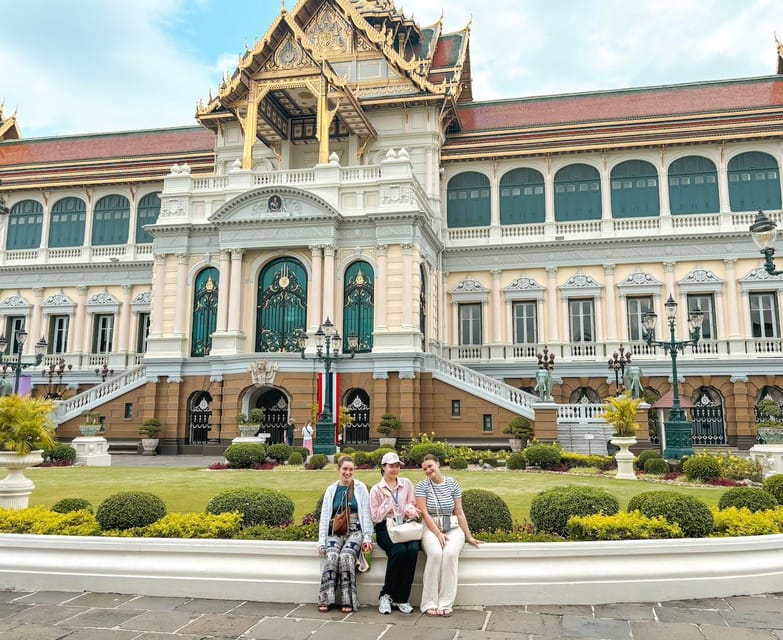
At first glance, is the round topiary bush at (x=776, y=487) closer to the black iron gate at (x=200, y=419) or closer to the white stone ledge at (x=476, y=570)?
the white stone ledge at (x=476, y=570)

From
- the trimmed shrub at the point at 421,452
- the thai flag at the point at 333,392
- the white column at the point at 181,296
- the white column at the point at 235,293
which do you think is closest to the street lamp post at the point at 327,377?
the thai flag at the point at 333,392

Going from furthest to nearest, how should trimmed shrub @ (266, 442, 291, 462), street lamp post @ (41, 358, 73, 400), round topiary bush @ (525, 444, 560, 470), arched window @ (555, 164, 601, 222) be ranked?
1. street lamp post @ (41, 358, 73, 400)
2. arched window @ (555, 164, 601, 222)
3. trimmed shrub @ (266, 442, 291, 462)
4. round topiary bush @ (525, 444, 560, 470)

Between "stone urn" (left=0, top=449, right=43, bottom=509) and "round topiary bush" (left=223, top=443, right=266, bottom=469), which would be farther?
"round topiary bush" (left=223, top=443, right=266, bottom=469)

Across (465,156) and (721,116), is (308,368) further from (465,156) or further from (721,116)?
(721,116)

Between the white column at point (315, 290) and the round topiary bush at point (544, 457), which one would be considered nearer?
the round topiary bush at point (544, 457)

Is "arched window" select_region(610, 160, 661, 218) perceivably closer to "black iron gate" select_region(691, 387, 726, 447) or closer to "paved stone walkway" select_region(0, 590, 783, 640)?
"black iron gate" select_region(691, 387, 726, 447)

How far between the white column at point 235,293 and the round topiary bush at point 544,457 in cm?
1394

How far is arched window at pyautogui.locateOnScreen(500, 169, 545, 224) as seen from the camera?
33750mm

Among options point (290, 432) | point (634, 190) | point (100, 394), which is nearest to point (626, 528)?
point (290, 432)

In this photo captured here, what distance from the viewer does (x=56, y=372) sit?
35.3 m

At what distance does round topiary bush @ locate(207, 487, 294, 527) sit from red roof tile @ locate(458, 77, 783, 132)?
30096mm

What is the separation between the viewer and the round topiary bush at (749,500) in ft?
30.6

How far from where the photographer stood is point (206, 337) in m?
29.4

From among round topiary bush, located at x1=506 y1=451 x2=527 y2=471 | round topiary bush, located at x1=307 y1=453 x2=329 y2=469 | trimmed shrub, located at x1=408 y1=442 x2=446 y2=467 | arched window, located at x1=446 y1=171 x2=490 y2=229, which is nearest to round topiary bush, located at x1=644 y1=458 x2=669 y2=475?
round topiary bush, located at x1=506 y1=451 x2=527 y2=471
